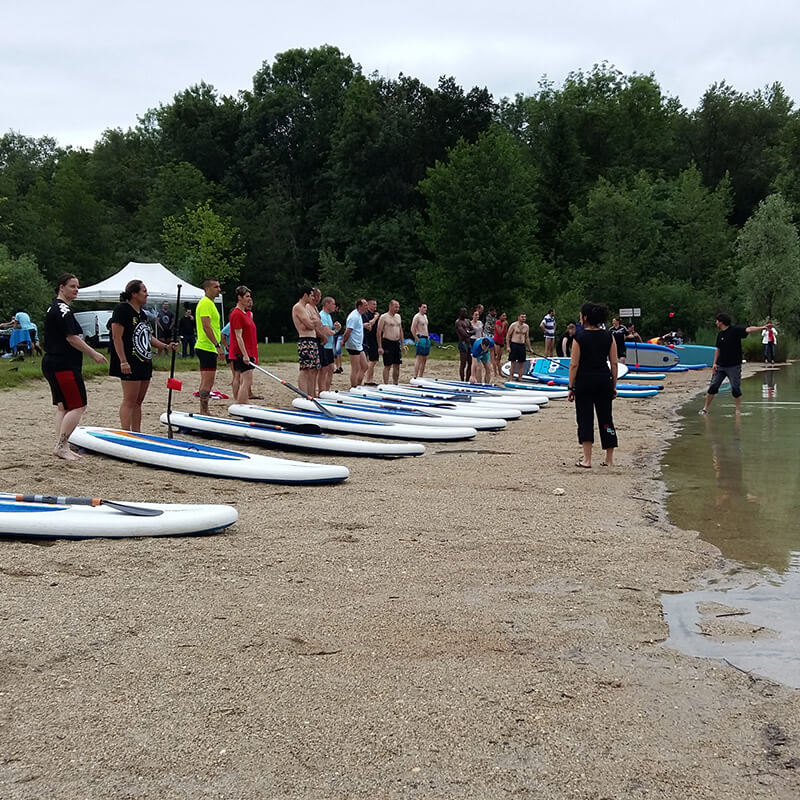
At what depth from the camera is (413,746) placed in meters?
2.98

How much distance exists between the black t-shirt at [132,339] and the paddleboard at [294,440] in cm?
157

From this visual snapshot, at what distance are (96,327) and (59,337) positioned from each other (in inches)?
859

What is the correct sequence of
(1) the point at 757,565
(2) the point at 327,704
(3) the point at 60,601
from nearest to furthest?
(2) the point at 327,704 → (3) the point at 60,601 → (1) the point at 757,565

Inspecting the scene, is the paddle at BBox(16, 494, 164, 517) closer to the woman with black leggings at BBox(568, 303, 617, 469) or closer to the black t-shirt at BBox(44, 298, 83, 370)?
the black t-shirt at BBox(44, 298, 83, 370)

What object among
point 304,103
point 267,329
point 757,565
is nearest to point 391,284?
point 267,329

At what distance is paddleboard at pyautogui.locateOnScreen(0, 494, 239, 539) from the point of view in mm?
5438

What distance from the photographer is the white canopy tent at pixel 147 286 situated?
2412cm

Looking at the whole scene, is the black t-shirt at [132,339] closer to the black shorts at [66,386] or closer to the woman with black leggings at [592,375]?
the black shorts at [66,386]

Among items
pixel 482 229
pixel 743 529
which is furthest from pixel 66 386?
pixel 482 229

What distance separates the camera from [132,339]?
26.9 feet

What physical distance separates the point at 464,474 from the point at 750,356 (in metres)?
25.8

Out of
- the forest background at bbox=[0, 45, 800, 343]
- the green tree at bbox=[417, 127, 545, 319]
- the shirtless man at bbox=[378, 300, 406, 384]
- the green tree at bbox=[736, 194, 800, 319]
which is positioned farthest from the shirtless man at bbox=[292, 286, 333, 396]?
the green tree at bbox=[417, 127, 545, 319]

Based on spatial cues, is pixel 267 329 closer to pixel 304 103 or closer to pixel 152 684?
pixel 304 103

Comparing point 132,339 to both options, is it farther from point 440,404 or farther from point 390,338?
point 390,338
